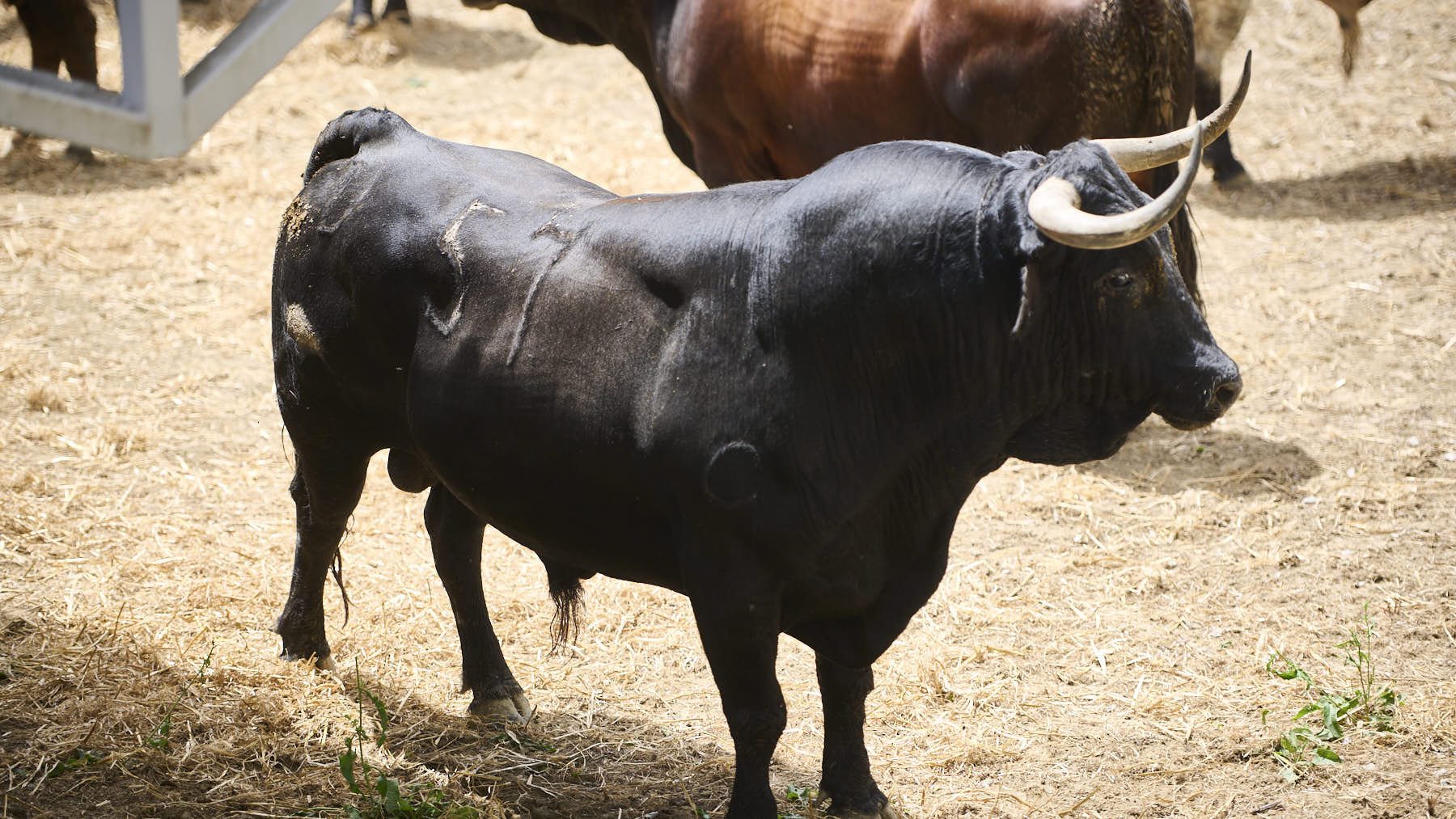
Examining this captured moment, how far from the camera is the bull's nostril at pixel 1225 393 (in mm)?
2750

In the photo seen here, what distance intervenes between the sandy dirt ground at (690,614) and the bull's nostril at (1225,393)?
4.69ft

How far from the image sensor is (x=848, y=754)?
3498 mm

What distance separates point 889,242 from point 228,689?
2.63 m

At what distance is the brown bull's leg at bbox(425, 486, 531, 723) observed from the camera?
4031mm

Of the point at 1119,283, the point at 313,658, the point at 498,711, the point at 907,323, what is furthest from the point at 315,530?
the point at 1119,283

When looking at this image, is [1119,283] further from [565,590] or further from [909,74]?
[909,74]

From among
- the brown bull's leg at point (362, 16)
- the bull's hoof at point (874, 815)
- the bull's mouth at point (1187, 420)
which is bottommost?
the brown bull's leg at point (362, 16)

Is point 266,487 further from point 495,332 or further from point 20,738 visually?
point 495,332

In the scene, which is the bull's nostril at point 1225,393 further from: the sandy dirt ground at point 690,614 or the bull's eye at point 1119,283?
the sandy dirt ground at point 690,614

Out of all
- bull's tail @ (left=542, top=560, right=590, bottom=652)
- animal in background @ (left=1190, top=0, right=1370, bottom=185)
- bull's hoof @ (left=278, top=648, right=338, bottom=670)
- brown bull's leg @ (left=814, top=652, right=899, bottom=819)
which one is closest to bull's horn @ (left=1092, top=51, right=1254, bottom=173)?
brown bull's leg @ (left=814, top=652, right=899, bottom=819)

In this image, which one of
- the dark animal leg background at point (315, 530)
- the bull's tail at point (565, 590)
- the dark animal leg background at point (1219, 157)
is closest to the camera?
the bull's tail at point (565, 590)

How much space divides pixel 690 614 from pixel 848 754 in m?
1.48

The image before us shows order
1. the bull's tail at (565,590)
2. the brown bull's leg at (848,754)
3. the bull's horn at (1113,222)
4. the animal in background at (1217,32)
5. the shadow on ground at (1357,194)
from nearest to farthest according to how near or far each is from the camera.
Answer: the bull's horn at (1113,222) < the brown bull's leg at (848,754) < the bull's tail at (565,590) < the shadow on ground at (1357,194) < the animal in background at (1217,32)

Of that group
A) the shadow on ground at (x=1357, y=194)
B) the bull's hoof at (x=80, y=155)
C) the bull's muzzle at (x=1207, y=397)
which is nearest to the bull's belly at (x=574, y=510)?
the bull's muzzle at (x=1207, y=397)
